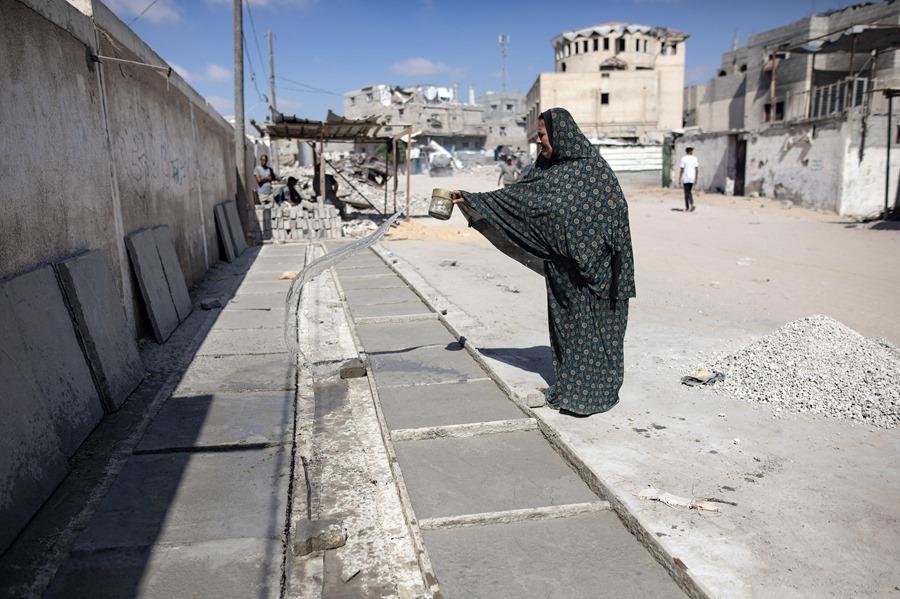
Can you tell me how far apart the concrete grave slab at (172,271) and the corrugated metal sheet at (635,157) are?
80.1ft

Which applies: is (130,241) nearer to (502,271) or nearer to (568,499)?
(568,499)

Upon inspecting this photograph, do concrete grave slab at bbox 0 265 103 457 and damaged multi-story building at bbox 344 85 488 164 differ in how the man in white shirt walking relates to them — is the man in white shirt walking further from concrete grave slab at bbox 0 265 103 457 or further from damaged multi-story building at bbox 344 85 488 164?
damaged multi-story building at bbox 344 85 488 164

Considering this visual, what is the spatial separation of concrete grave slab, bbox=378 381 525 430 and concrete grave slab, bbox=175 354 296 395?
86 centimetres

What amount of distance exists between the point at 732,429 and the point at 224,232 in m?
9.59

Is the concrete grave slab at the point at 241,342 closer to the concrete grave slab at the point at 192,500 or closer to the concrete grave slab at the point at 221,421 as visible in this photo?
the concrete grave slab at the point at 221,421

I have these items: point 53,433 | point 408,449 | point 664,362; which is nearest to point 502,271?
point 664,362

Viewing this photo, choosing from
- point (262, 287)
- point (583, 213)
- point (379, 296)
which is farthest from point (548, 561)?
point (262, 287)

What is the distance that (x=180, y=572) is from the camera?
2.50m

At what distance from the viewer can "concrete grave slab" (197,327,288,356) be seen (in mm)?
5605

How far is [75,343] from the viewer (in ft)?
12.5

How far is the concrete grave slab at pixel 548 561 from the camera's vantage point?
2436 millimetres

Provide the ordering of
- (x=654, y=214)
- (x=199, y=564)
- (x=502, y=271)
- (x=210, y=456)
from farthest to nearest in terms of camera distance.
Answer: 1. (x=654, y=214)
2. (x=502, y=271)
3. (x=210, y=456)
4. (x=199, y=564)

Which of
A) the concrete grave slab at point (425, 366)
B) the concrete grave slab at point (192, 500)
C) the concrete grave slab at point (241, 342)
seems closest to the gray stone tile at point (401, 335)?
the concrete grave slab at point (425, 366)

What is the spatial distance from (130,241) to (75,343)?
6.66ft
